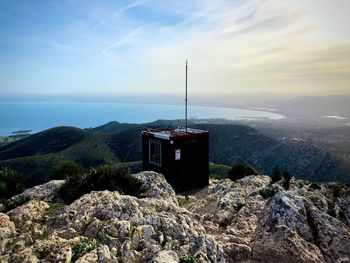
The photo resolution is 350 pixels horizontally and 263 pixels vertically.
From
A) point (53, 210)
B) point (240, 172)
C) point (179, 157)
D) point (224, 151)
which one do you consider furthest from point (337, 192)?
point (224, 151)

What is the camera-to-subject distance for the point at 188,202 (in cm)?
1789

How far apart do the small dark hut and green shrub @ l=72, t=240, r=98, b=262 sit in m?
13.9

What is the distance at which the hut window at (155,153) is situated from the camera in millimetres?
23073

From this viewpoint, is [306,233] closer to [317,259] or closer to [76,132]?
[317,259]

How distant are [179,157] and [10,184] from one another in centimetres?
1039

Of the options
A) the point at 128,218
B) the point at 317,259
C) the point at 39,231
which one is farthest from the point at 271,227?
the point at 39,231

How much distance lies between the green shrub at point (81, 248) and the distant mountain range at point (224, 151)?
85.1m

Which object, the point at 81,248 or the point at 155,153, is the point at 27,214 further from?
the point at 155,153

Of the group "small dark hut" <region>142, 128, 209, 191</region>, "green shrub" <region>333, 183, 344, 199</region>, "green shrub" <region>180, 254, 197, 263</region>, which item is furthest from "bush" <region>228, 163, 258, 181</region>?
"green shrub" <region>180, 254, 197, 263</region>

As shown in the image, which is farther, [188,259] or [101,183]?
[101,183]

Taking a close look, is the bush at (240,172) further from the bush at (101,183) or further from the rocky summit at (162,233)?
the rocky summit at (162,233)

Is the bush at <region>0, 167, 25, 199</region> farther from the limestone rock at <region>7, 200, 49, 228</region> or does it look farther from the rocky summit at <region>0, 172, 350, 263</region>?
the limestone rock at <region>7, 200, 49, 228</region>

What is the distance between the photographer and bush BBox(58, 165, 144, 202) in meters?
14.8

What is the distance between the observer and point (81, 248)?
25.7ft
